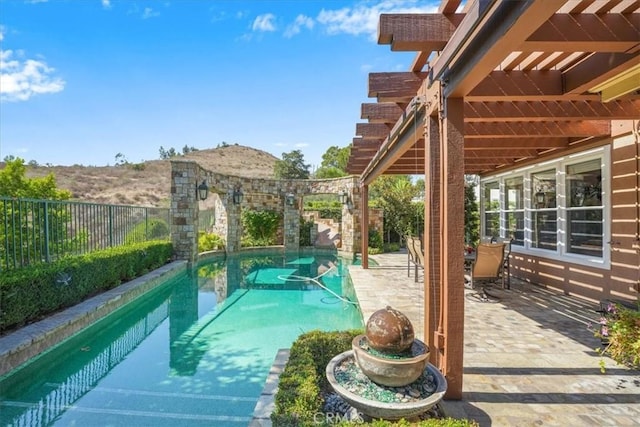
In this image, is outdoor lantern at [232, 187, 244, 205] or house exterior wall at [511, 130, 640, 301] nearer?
house exterior wall at [511, 130, 640, 301]

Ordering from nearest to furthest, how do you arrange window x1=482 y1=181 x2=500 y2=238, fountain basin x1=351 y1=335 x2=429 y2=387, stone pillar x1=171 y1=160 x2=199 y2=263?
fountain basin x1=351 y1=335 x2=429 y2=387 < window x1=482 y1=181 x2=500 y2=238 < stone pillar x1=171 y1=160 x2=199 y2=263

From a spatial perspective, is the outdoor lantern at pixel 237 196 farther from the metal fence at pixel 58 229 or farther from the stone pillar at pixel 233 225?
the metal fence at pixel 58 229

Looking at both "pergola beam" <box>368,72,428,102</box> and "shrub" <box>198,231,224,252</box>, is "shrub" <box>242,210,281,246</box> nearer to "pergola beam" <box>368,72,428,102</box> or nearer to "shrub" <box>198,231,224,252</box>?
"shrub" <box>198,231,224,252</box>

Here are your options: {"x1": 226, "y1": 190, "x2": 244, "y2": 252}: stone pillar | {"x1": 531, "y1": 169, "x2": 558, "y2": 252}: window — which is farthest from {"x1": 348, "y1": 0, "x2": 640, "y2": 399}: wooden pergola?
{"x1": 226, "y1": 190, "x2": 244, "y2": 252}: stone pillar

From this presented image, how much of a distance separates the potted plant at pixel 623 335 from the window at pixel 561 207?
7.42 ft

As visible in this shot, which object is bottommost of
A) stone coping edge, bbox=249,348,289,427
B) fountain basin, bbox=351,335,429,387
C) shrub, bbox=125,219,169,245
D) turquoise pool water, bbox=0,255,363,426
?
turquoise pool water, bbox=0,255,363,426

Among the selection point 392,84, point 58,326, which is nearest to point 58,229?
point 58,326

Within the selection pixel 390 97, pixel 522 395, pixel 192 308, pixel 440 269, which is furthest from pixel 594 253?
pixel 192 308

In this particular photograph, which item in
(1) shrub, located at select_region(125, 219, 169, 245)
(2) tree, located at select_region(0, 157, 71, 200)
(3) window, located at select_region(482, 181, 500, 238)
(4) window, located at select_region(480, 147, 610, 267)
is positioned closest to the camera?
(4) window, located at select_region(480, 147, 610, 267)

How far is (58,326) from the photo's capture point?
457cm

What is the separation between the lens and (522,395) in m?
2.76

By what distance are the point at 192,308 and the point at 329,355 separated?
4498mm

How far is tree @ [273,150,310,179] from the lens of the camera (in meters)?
33.8

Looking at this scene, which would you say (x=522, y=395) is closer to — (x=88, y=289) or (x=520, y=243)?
(x=520, y=243)
